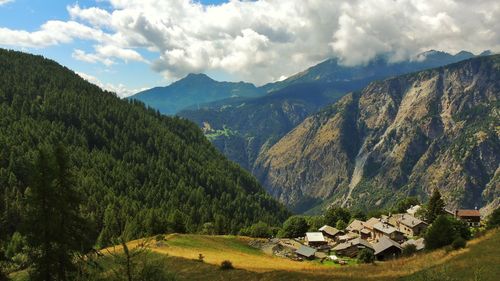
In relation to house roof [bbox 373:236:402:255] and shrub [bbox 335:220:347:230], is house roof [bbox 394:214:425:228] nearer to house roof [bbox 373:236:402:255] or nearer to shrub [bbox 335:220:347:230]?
shrub [bbox 335:220:347:230]

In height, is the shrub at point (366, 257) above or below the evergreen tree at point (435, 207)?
below

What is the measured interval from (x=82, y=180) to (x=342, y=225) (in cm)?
10978

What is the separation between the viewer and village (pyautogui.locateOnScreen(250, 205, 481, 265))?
368 ft

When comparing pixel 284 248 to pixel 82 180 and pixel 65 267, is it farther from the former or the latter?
pixel 82 180

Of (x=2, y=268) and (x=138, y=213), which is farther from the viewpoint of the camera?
(x=138, y=213)

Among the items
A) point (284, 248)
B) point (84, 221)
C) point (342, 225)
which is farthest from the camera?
point (342, 225)

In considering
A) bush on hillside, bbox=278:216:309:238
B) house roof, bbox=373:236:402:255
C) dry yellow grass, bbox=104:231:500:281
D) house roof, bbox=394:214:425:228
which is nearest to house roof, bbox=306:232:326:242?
bush on hillside, bbox=278:216:309:238

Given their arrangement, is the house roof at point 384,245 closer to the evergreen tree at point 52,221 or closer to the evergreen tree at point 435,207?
the evergreen tree at point 435,207

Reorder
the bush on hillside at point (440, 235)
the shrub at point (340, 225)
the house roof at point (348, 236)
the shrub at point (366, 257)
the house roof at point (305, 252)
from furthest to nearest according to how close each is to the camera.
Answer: the shrub at point (340, 225)
the house roof at point (348, 236)
the house roof at point (305, 252)
the shrub at point (366, 257)
the bush on hillside at point (440, 235)

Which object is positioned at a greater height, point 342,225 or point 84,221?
point 84,221

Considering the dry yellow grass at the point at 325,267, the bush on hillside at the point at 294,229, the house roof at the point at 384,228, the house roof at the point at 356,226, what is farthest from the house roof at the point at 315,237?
the dry yellow grass at the point at 325,267

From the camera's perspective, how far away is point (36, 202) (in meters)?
41.2

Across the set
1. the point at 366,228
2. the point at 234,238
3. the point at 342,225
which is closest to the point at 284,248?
the point at 234,238

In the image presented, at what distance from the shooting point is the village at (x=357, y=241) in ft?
368
